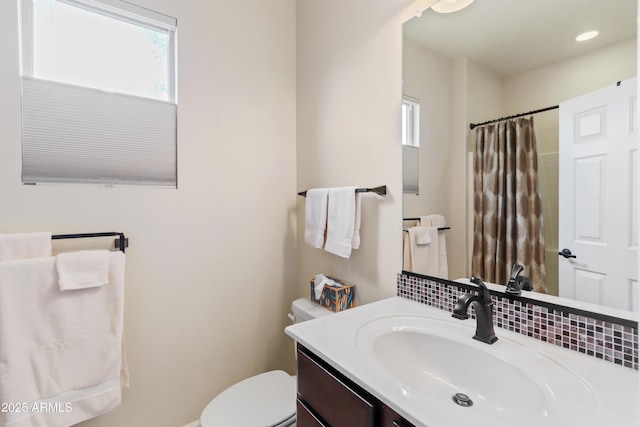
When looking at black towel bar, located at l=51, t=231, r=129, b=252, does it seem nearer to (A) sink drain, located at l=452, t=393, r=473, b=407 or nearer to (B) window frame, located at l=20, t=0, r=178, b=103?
(B) window frame, located at l=20, t=0, r=178, b=103

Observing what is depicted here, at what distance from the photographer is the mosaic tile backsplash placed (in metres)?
0.74

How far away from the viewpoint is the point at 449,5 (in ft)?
3.74

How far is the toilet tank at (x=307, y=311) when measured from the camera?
1486mm

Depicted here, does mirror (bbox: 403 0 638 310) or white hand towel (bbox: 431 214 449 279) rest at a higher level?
mirror (bbox: 403 0 638 310)

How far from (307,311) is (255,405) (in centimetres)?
46

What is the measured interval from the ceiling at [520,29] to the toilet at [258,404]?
1.28 meters

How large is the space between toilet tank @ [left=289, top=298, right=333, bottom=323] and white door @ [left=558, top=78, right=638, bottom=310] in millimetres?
981

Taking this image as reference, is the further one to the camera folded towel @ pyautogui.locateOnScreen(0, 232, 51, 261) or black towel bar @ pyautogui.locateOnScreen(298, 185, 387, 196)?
black towel bar @ pyautogui.locateOnScreen(298, 185, 387, 196)

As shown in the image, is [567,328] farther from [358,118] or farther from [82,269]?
[82,269]

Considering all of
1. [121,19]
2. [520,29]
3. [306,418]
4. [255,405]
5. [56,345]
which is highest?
[121,19]

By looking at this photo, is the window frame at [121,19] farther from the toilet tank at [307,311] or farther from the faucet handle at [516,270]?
the faucet handle at [516,270]

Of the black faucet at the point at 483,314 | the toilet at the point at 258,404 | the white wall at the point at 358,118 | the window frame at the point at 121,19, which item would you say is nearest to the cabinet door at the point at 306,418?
the toilet at the point at 258,404

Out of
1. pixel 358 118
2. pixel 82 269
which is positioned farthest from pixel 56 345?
pixel 358 118

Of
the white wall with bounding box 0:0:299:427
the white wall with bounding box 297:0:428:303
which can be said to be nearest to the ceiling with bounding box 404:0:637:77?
the white wall with bounding box 297:0:428:303
